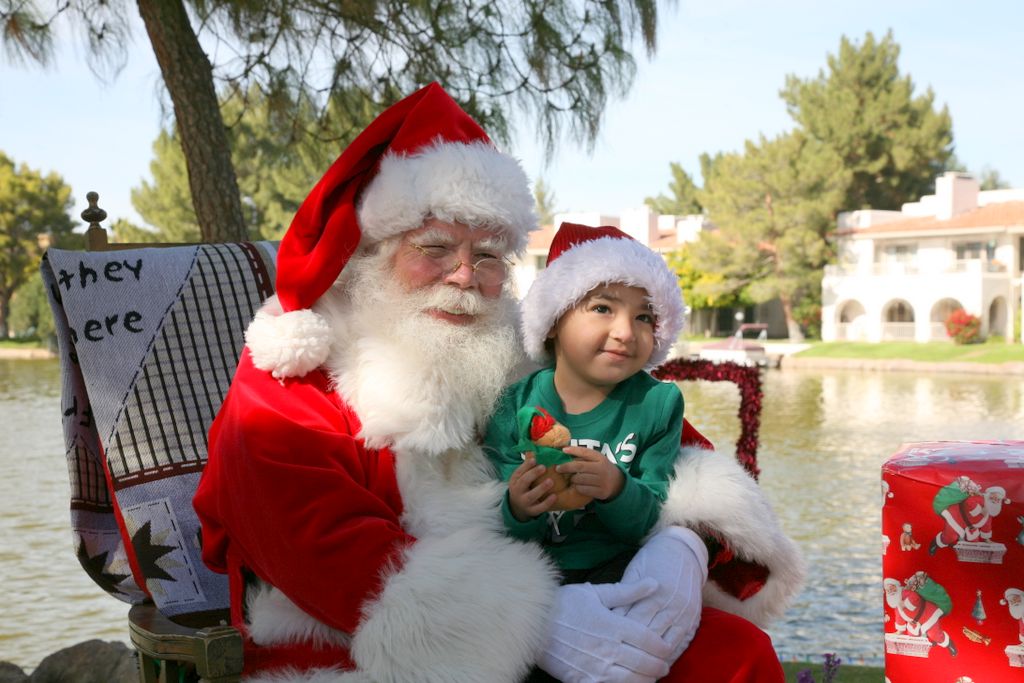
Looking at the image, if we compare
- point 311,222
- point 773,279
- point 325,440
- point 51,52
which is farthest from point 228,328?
point 773,279

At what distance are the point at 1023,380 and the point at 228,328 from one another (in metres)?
24.3

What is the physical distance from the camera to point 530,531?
6.44ft

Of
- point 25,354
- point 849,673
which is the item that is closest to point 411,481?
point 849,673

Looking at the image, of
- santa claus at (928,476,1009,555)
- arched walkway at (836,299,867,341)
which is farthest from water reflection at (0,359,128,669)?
arched walkway at (836,299,867,341)

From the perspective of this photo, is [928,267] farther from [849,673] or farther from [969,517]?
[969,517]

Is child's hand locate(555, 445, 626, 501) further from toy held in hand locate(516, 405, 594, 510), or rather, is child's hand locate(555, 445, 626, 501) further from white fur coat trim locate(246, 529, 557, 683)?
white fur coat trim locate(246, 529, 557, 683)

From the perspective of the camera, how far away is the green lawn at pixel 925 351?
91.1 ft

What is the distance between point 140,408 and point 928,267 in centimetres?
3418

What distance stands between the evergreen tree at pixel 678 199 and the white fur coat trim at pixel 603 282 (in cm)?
5541

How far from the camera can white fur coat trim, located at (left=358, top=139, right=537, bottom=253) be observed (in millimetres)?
2152

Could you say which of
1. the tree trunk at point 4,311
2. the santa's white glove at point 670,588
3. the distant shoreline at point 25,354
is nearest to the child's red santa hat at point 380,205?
the santa's white glove at point 670,588

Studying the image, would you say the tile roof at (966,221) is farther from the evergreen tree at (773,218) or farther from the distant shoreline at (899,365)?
the distant shoreline at (899,365)

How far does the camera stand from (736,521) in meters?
2.08

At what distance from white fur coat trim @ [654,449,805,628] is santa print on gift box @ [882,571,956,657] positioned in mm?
236
